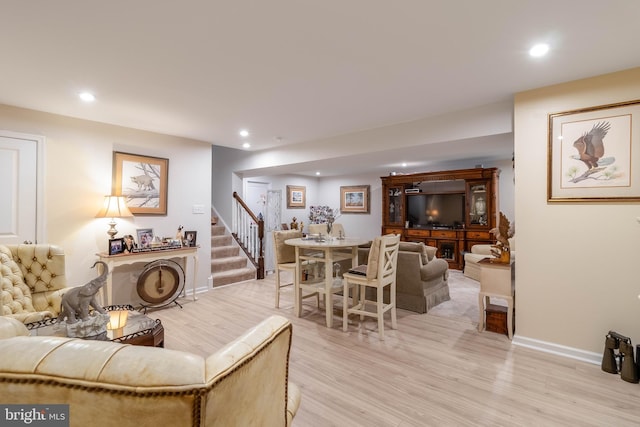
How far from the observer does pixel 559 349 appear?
2.76m

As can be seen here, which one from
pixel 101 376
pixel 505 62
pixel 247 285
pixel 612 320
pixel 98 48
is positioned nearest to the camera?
pixel 101 376

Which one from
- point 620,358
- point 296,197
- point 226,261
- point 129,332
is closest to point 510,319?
point 620,358

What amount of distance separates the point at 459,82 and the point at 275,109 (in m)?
1.91

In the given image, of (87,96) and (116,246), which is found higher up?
(87,96)

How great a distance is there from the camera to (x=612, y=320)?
2.55 m

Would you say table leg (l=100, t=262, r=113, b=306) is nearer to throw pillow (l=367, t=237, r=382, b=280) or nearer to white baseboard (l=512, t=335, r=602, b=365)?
throw pillow (l=367, t=237, r=382, b=280)

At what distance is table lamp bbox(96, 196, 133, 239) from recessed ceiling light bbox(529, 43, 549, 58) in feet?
14.7

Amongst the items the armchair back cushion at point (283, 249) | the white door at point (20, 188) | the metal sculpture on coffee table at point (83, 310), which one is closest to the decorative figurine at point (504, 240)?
the armchair back cushion at point (283, 249)

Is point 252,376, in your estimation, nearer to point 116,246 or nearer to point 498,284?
point 498,284

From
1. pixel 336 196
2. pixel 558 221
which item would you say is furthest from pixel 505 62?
pixel 336 196

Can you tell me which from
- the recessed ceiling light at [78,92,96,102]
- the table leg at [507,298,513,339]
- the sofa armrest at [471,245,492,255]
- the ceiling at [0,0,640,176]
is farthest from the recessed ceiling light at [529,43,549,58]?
the sofa armrest at [471,245,492,255]

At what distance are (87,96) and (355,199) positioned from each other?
657cm

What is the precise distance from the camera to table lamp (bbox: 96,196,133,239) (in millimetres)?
3736

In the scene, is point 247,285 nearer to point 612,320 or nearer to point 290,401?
point 290,401
